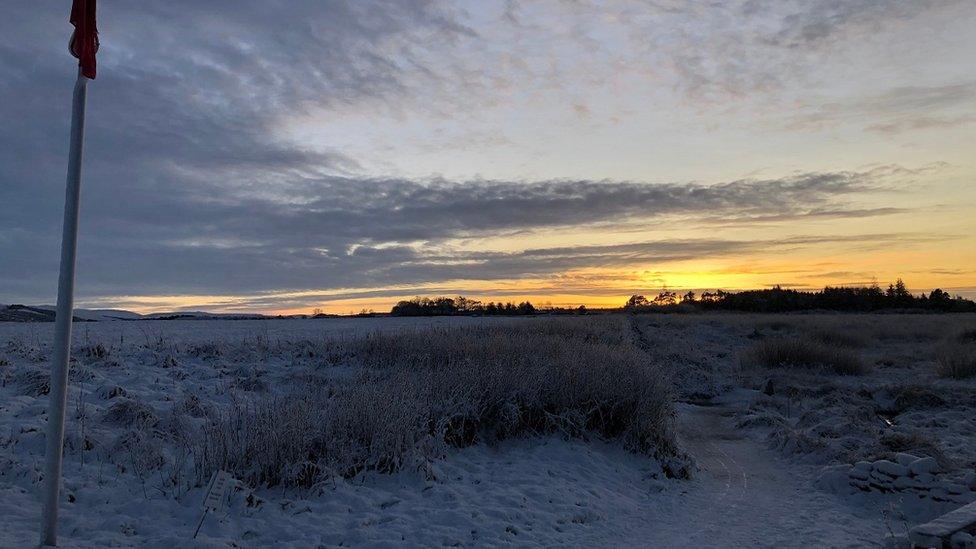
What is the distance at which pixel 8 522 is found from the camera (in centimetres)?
595

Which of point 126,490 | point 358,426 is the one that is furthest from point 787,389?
point 126,490

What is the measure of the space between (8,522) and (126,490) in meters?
1.31

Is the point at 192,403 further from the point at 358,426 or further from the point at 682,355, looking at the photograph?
the point at 682,355

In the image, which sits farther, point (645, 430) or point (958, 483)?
point (645, 430)

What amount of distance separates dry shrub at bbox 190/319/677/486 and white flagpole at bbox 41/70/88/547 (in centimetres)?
230

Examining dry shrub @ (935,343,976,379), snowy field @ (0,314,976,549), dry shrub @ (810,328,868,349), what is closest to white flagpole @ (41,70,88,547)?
snowy field @ (0,314,976,549)

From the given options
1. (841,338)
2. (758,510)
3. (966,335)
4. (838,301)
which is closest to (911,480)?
(758,510)

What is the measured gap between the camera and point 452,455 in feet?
32.6

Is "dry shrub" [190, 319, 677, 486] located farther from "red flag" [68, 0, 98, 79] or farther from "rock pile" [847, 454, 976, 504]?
"red flag" [68, 0, 98, 79]

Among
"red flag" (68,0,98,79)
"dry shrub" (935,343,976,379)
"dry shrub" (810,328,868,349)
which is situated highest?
"red flag" (68,0,98,79)

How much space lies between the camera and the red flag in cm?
506

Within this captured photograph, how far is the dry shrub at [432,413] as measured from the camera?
26.3ft

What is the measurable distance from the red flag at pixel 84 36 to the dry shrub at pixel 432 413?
4502 mm

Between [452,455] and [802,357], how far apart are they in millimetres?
20536
